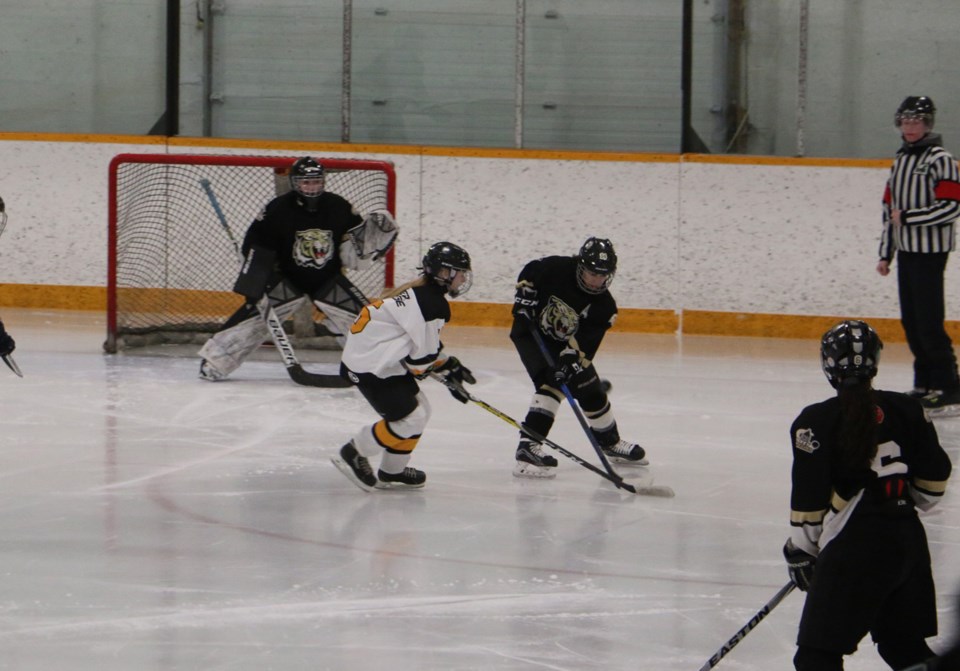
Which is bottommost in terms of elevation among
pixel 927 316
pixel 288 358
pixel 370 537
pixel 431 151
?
pixel 370 537

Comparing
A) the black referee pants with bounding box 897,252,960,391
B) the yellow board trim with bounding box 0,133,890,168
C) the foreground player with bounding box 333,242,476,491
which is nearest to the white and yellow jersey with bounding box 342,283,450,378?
the foreground player with bounding box 333,242,476,491

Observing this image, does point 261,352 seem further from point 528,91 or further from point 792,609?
point 792,609

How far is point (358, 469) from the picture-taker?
4238mm

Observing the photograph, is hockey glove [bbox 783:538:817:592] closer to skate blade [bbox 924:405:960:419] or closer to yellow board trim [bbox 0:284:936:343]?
skate blade [bbox 924:405:960:419]

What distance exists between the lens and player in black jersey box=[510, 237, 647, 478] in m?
4.43

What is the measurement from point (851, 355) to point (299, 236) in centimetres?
413

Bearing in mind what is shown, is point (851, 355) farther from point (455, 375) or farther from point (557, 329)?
point (557, 329)

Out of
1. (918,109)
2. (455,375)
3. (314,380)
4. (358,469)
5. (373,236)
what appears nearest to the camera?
(455,375)

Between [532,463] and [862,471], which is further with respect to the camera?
[532,463]

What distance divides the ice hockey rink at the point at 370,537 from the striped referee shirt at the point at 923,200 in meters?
0.79

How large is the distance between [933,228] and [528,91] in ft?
10.8

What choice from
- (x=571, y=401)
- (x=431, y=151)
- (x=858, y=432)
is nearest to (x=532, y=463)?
(x=571, y=401)

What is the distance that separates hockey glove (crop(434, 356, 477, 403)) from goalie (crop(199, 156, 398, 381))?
2131mm

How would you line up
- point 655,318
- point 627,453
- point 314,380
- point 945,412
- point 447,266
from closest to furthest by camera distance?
point 447,266 < point 627,453 < point 945,412 < point 314,380 < point 655,318
